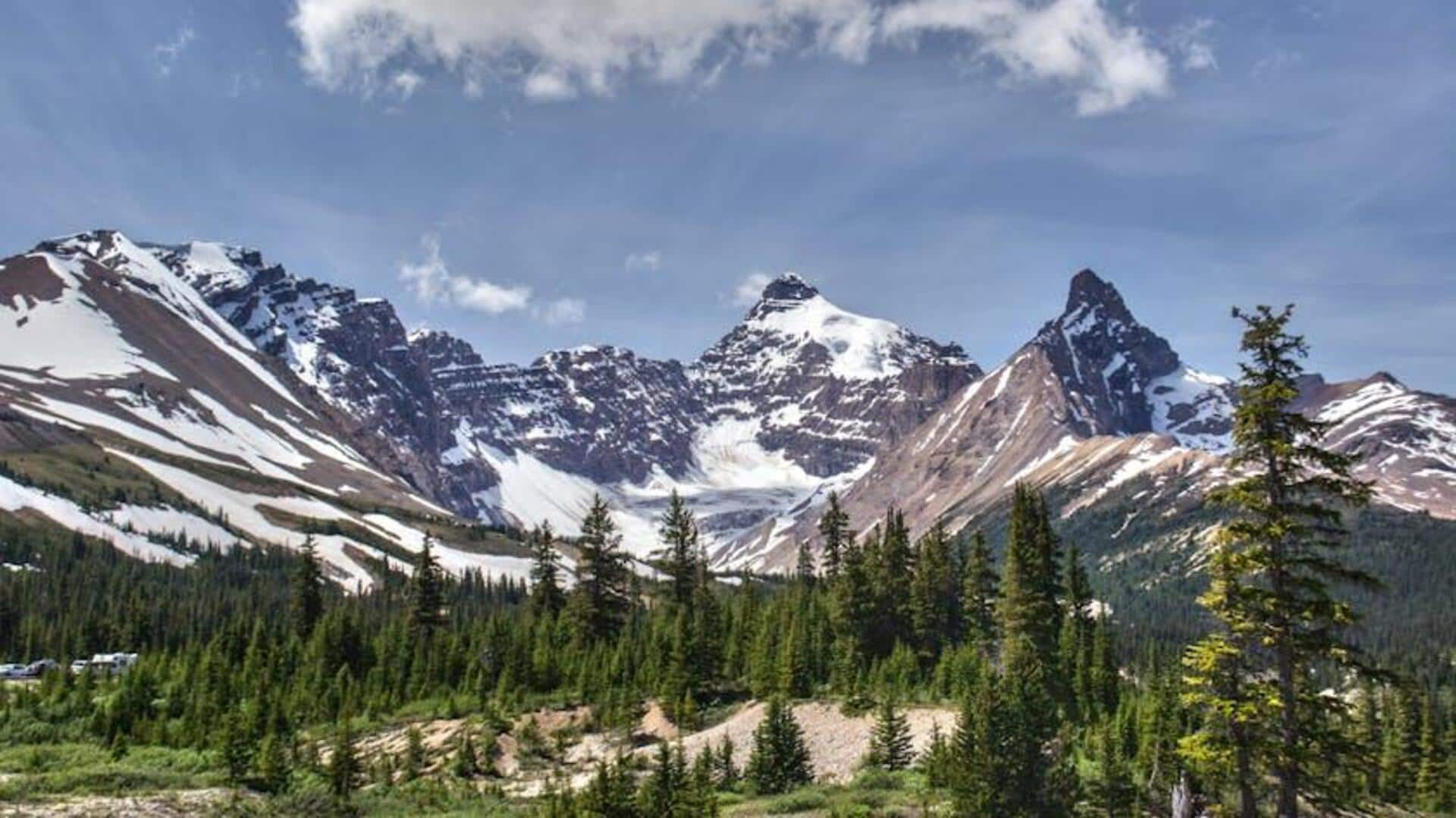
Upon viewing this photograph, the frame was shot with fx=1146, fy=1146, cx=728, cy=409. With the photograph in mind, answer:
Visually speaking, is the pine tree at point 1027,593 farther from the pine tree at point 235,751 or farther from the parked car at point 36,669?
the parked car at point 36,669

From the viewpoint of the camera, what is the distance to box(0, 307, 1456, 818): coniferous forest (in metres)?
26.4

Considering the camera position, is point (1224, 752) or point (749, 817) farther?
point (749, 817)

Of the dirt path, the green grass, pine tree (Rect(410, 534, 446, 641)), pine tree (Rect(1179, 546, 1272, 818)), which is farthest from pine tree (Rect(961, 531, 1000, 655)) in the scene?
pine tree (Rect(1179, 546, 1272, 818))

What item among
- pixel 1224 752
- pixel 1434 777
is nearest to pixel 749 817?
pixel 1224 752

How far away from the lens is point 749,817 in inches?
1630

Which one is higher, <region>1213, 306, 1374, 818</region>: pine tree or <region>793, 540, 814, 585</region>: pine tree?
<region>793, 540, 814, 585</region>: pine tree

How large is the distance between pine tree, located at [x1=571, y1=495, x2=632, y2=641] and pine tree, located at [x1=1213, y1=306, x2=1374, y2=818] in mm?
65189

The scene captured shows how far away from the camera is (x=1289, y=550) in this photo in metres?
27.0

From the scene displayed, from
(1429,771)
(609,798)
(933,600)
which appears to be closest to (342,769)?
(609,798)

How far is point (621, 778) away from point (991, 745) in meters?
11.7

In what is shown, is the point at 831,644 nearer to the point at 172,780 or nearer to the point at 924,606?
the point at 924,606

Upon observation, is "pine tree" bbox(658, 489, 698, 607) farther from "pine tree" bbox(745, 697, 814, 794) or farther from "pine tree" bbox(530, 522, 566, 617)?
"pine tree" bbox(745, 697, 814, 794)

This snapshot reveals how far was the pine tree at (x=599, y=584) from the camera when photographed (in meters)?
89.5

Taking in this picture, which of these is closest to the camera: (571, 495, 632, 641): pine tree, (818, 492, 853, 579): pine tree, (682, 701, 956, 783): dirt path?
(682, 701, 956, 783): dirt path
